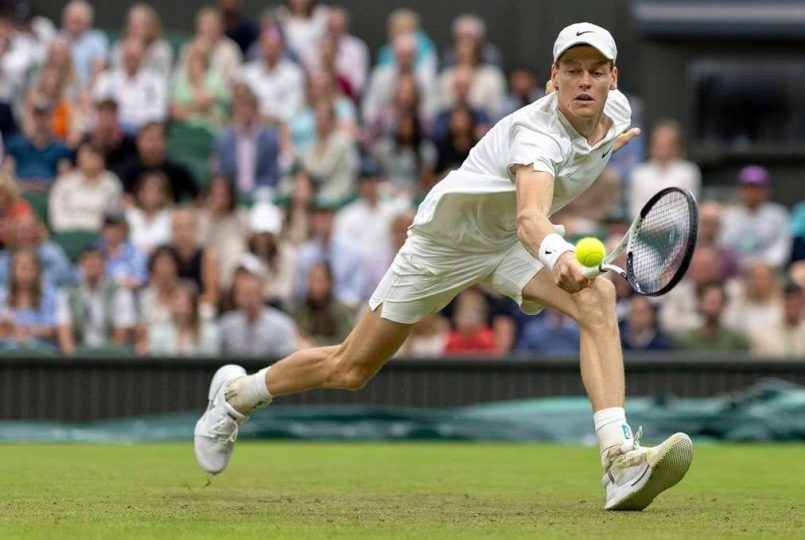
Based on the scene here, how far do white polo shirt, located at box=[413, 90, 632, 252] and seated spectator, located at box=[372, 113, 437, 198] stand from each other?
26.0 ft

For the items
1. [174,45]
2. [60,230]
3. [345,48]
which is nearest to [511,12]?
[345,48]

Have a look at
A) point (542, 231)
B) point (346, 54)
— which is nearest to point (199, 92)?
point (346, 54)

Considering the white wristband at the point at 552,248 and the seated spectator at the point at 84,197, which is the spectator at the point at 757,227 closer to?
the seated spectator at the point at 84,197

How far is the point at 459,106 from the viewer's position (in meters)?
14.7

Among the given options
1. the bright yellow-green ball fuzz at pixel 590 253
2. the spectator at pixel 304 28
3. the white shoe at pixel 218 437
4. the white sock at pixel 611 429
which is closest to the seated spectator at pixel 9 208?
the spectator at pixel 304 28

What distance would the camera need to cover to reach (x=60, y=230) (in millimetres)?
14148

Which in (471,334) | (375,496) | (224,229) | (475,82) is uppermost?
(475,82)

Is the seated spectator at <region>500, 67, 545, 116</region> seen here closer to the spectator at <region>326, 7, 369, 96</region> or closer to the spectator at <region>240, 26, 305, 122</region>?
the spectator at <region>326, 7, 369, 96</region>

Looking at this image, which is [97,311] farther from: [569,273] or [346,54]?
[569,273]

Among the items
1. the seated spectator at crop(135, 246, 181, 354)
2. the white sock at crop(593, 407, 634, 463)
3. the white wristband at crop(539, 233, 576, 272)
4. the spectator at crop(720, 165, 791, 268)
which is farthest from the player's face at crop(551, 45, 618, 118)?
the spectator at crop(720, 165, 791, 268)

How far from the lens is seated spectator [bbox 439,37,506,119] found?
1516cm

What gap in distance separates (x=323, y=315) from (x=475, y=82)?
3.48 m

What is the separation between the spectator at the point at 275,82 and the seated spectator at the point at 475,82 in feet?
4.46

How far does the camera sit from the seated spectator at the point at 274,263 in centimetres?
1339
